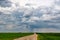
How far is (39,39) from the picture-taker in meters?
3.50

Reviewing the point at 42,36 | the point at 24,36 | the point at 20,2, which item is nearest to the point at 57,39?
the point at 42,36

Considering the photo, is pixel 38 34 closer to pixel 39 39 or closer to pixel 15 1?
pixel 39 39

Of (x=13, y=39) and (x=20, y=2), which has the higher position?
(x=20, y=2)

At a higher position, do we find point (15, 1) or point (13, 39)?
point (15, 1)

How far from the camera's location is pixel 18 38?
337 centimetres

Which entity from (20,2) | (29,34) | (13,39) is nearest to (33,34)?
(29,34)

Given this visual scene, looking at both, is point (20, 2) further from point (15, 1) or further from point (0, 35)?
point (0, 35)

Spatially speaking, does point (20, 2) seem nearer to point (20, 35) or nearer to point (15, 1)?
point (15, 1)

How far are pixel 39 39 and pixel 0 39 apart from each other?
621mm

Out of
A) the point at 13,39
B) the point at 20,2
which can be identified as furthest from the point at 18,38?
the point at 20,2

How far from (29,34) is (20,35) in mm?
150

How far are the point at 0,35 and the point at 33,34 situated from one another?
53 cm

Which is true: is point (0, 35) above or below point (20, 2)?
below

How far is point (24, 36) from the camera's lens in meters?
3.49
